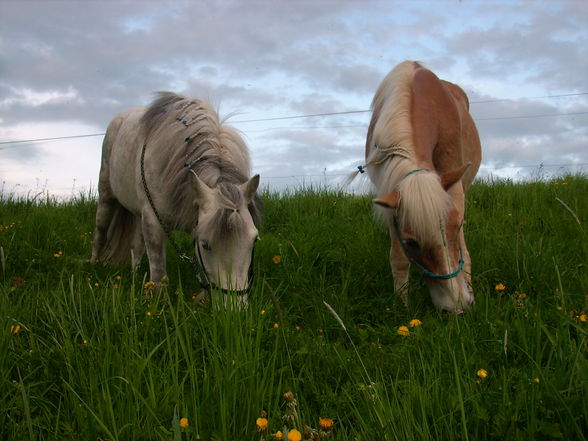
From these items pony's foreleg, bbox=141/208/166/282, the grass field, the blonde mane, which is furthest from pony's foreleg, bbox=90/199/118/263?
the blonde mane

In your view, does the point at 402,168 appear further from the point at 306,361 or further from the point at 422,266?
the point at 306,361

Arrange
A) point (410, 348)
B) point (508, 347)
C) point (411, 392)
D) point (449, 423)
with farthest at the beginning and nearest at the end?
point (410, 348) < point (508, 347) < point (411, 392) < point (449, 423)

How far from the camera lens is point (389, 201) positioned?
143 inches

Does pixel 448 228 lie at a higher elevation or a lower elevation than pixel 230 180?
lower

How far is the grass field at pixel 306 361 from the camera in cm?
175

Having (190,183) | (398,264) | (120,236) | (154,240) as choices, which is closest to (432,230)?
(398,264)

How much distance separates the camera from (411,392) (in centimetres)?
191

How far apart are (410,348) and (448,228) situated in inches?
47.5

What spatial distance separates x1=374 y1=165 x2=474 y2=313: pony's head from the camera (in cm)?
355

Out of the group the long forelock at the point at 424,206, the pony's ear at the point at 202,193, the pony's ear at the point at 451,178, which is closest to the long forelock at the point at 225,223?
the pony's ear at the point at 202,193

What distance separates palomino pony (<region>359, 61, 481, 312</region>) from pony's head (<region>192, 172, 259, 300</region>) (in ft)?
3.09

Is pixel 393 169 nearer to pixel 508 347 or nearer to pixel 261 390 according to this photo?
pixel 508 347

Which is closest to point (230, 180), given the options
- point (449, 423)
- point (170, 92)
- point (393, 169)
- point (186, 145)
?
point (186, 145)

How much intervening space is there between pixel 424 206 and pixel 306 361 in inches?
59.1
